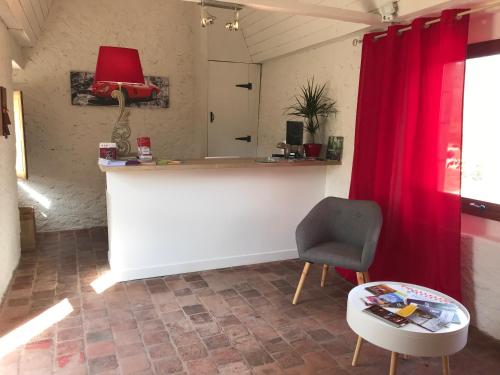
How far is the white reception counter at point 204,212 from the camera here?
3299 mm

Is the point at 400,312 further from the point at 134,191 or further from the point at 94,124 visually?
the point at 94,124

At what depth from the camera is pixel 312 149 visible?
388cm

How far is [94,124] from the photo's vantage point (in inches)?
190

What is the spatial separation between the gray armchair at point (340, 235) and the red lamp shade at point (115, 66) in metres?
1.79

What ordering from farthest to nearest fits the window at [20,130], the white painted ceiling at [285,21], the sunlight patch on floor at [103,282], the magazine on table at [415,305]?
the window at [20,130] → the sunlight patch on floor at [103,282] → the white painted ceiling at [285,21] → the magazine on table at [415,305]

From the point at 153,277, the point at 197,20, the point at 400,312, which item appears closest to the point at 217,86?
the point at 197,20

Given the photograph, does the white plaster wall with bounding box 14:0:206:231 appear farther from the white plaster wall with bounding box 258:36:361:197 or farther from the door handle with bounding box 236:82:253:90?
the white plaster wall with bounding box 258:36:361:197

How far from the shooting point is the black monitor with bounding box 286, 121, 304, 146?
3855mm

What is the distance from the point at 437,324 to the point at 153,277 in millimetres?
2315

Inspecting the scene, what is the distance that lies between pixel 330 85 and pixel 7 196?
3.03 meters

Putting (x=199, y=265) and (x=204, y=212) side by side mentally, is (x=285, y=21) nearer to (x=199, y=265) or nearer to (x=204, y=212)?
(x=204, y=212)

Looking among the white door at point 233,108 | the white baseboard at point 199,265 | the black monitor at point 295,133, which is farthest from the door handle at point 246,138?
the white baseboard at point 199,265

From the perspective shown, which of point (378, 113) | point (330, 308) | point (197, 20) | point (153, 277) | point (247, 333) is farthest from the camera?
point (197, 20)

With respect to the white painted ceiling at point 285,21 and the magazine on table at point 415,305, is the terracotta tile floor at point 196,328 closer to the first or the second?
the magazine on table at point 415,305
